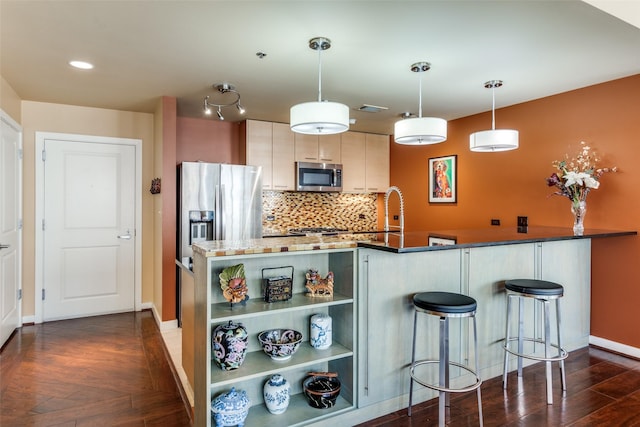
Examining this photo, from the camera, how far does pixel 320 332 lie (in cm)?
227

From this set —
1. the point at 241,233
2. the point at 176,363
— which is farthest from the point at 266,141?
the point at 176,363

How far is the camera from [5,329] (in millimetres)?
3469

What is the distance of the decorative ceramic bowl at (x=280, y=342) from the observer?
2078 millimetres

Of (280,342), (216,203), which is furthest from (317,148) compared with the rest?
(280,342)

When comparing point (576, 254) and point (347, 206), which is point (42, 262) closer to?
point (347, 206)

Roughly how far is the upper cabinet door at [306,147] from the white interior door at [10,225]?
9.95 ft

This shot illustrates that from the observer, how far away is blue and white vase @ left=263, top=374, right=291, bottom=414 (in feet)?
6.91

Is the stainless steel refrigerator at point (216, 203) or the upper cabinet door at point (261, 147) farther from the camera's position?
the upper cabinet door at point (261, 147)

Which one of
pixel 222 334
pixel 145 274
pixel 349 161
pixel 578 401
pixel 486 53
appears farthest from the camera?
pixel 349 161

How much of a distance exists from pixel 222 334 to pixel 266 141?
326 centimetres

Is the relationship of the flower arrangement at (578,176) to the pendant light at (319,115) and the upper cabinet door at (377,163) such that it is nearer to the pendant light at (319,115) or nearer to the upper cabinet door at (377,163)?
the pendant light at (319,115)

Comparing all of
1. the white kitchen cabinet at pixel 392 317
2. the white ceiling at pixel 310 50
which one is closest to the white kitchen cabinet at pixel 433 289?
the white kitchen cabinet at pixel 392 317

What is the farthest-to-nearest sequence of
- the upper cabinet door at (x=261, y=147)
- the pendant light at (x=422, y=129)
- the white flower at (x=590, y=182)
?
the upper cabinet door at (x=261, y=147) → the white flower at (x=590, y=182) → the pendant light at (x=422, y=129)

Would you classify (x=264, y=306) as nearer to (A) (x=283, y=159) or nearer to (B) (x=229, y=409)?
(B) (x=229, y=409)
